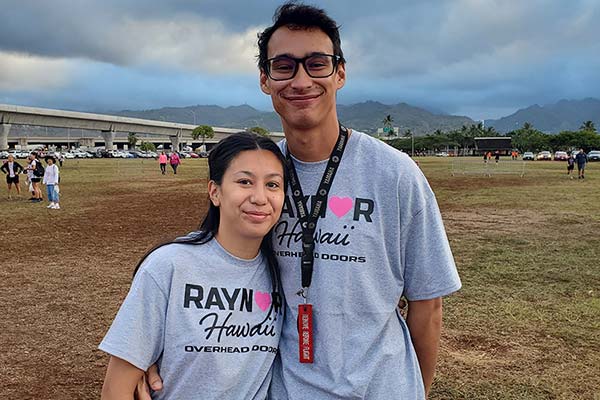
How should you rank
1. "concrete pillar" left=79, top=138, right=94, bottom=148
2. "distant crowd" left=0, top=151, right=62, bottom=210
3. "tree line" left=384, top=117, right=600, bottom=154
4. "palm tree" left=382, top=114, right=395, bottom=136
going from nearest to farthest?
"distant crowd" left=0, top=151, right=62, bottom=210 → "tree line" left=384, top=117, right=600, bottom=154 → "palm tree" left=382, top=114, right=395, bottom=136 → "concrete pillar" left=79, top=138, right=94, bottom=148

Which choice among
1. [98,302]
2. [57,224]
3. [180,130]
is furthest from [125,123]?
[98,302]

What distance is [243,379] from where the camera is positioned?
1.83 metres

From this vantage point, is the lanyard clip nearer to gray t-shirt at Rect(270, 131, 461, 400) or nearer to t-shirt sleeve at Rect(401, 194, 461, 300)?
gray t-shirt at Rect(270, 131, 461, 400)

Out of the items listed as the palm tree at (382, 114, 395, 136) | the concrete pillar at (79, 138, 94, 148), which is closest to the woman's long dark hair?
the palm tree at (382, 114, 395, 136)

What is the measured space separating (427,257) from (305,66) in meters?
0.84

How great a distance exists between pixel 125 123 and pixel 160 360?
97556 millimetres

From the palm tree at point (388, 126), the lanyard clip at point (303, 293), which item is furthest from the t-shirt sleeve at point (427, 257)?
the palm tree at point (388, 126)

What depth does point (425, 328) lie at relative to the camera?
1.98m

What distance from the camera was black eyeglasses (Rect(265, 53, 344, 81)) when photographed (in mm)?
1860

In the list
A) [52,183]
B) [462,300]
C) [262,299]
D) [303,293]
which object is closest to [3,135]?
[52,183]

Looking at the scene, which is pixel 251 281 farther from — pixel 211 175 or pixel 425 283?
pixel 425 283

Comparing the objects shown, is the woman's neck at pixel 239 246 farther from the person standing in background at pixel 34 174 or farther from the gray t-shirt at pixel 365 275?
the person standing in background at pixel 34 174

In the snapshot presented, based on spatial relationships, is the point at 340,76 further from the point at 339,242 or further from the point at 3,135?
the point at 3,135

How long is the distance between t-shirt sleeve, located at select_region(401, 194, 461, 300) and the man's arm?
66 mm
